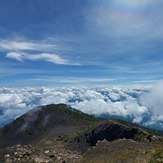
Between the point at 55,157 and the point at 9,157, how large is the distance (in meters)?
20.5

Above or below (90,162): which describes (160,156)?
above

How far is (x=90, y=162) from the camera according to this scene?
67250mm

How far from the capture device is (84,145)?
14838cm

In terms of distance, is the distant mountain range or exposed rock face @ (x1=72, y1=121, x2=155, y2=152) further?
exposed rock face @ (x1=72, y1=121, x2=155, y2=152)

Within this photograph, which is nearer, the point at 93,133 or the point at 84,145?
the point at 84,145

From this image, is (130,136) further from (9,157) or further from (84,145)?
(9,157)

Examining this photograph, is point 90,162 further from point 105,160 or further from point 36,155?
point 36,155

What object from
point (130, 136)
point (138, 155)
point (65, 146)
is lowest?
point (65, 146)

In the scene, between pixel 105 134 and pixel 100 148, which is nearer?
pixel 100 148

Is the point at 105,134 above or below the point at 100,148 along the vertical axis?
below

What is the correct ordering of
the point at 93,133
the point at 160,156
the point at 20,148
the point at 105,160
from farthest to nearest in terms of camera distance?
1. the point at 93,133
2. the point at 20,148
3. the point at 105,160
4. the point at 160,156

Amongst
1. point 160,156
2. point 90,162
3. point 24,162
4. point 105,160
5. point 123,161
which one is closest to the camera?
point 160,156

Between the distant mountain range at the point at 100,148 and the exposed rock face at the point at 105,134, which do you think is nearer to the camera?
the distant mountain range at the point at 100,148

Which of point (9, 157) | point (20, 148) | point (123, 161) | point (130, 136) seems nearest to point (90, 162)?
point (123, 161)
